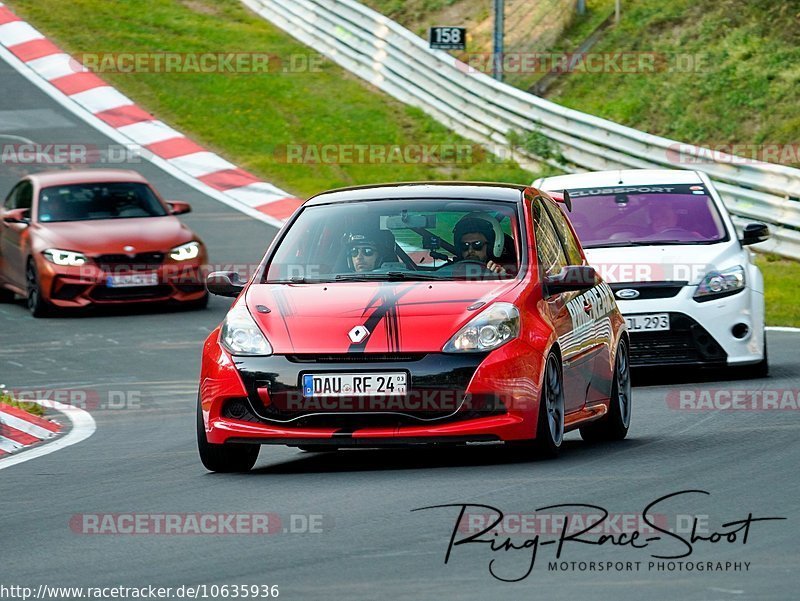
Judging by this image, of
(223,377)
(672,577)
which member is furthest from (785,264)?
(672,577)

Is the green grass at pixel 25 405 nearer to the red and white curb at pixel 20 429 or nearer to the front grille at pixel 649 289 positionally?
the red and white curb at pixel 20 429

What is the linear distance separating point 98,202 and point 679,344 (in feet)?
26.4

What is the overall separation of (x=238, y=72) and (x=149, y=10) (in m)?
4.13

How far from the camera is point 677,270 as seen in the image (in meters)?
13.4

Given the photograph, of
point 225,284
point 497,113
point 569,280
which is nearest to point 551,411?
point 569,280

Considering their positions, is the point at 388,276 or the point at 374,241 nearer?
the point at 388,276

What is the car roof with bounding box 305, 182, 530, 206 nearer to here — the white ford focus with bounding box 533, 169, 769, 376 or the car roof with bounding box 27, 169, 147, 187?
the white ford focus with bounding box 533, 169, 769, 376

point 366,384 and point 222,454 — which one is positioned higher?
point 366,384

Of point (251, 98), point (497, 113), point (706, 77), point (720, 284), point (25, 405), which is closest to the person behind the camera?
point (25, 405)

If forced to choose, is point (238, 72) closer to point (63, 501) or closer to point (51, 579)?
point (63, 501)

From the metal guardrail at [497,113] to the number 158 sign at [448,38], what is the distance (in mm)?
609

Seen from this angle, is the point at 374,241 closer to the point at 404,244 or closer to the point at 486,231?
the point at 404,244

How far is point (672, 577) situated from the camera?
6.32 meters

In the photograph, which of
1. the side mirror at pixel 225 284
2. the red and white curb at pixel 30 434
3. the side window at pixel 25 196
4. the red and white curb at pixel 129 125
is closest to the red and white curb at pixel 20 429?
the red and white curb at pixel 30 434
